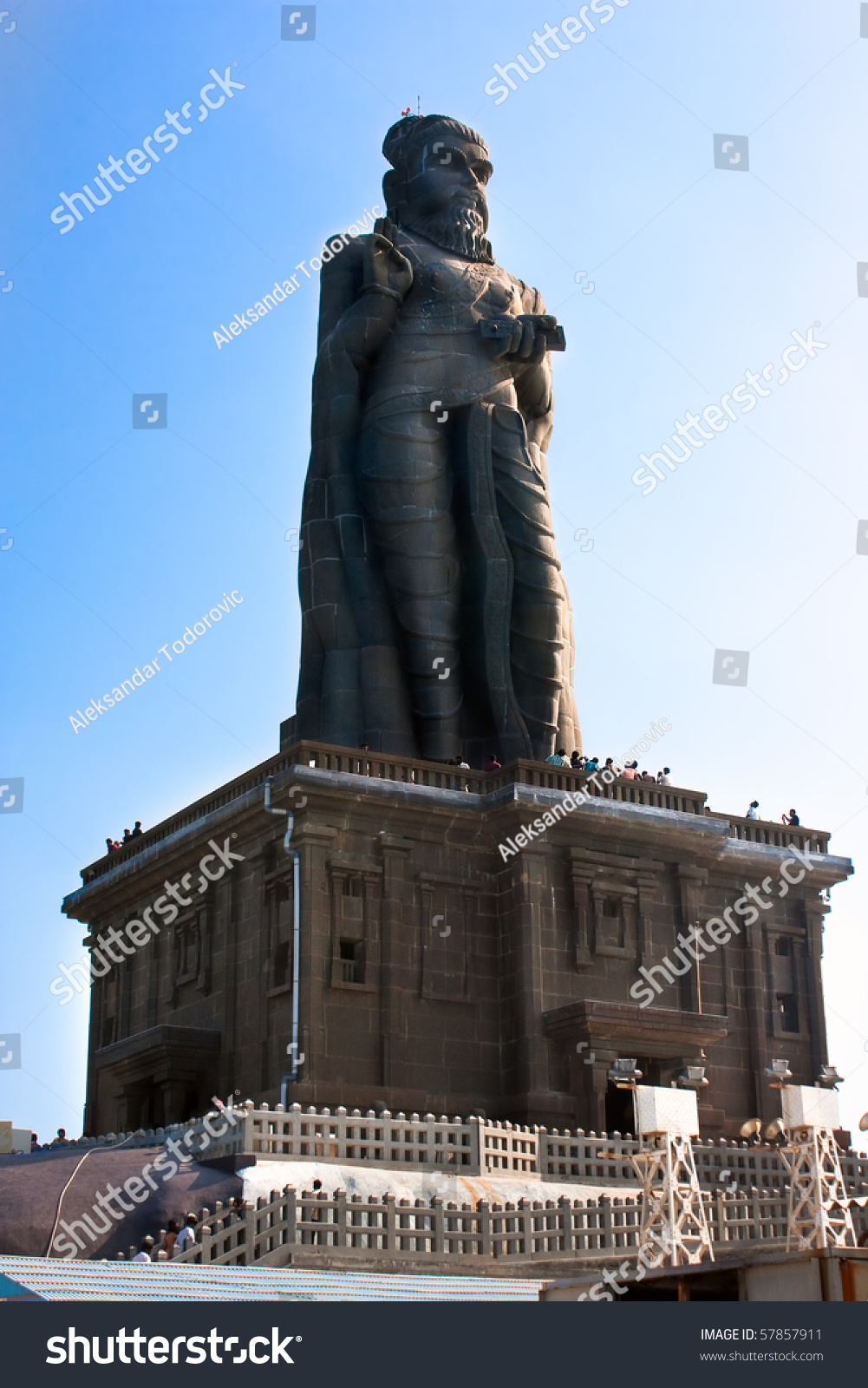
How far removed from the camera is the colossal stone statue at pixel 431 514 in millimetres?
40875

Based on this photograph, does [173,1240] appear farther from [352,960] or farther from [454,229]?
[454,229]

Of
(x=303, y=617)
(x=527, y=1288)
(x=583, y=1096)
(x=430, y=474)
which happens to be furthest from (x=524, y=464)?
(x=527, y=1288)

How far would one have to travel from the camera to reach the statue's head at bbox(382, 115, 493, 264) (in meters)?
44.2

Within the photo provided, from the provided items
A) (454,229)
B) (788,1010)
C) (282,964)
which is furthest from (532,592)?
(282,964)

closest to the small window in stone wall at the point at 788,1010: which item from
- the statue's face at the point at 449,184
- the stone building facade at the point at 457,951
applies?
the stone building facade at the point at 457,951

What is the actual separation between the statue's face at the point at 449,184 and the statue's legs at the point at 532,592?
5.09 metres

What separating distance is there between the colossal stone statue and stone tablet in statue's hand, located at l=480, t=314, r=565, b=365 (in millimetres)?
39

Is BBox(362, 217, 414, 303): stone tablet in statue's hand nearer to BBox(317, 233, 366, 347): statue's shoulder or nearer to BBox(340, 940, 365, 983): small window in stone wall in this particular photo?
BBox(317, 233, 366, 347): statue's shoulder

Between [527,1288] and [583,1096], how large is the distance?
49.4 ft

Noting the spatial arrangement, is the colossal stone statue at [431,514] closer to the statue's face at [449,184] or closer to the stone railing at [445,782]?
the statue's face at [449,184]

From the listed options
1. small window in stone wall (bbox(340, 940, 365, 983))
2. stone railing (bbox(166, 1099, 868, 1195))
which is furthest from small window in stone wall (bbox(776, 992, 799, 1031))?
small window in stone wall (bbox(340, 940, 365, 983))

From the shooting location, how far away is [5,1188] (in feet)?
91.1

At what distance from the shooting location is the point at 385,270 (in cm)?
4266

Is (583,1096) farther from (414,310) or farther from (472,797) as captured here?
(414,310)
